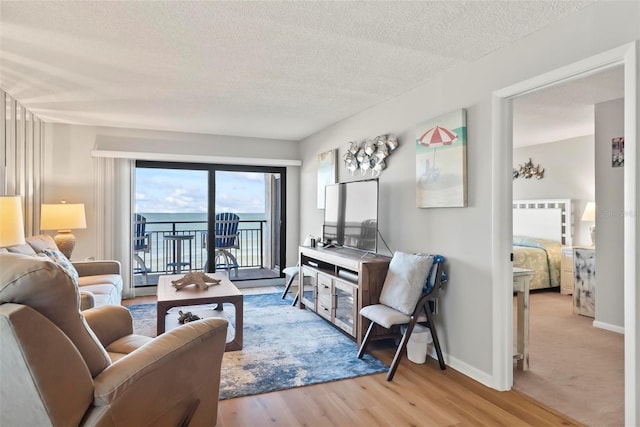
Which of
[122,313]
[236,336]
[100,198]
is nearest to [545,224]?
[236,336]

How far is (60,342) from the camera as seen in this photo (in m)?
1.29

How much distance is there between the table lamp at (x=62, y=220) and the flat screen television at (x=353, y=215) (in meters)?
2.91

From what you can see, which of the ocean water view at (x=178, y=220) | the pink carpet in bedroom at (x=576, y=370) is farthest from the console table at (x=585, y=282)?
the ocean water view at (x=178, y=220)

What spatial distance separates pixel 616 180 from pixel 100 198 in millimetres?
6034

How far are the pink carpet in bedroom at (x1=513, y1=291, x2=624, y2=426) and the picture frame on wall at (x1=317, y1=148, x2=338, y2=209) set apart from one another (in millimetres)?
2795

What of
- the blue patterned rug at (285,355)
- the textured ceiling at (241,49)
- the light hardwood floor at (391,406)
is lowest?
the light hardwood floor at (391,406)

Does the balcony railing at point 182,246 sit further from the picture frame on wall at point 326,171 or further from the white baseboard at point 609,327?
the white baseboard at point 609,327

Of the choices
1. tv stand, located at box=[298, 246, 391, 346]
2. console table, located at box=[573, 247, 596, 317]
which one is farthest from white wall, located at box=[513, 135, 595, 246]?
tv stand, located at box=[298, 246, 391, 346]

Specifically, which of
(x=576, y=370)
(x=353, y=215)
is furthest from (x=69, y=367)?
(x=576, y=370)

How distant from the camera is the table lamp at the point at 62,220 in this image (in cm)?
439

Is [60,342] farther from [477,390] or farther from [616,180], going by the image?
[616,180]

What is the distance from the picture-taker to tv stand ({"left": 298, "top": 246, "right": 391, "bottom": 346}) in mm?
3346

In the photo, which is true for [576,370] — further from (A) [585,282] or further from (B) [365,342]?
(A) [585,282]

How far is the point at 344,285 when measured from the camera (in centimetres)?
359
